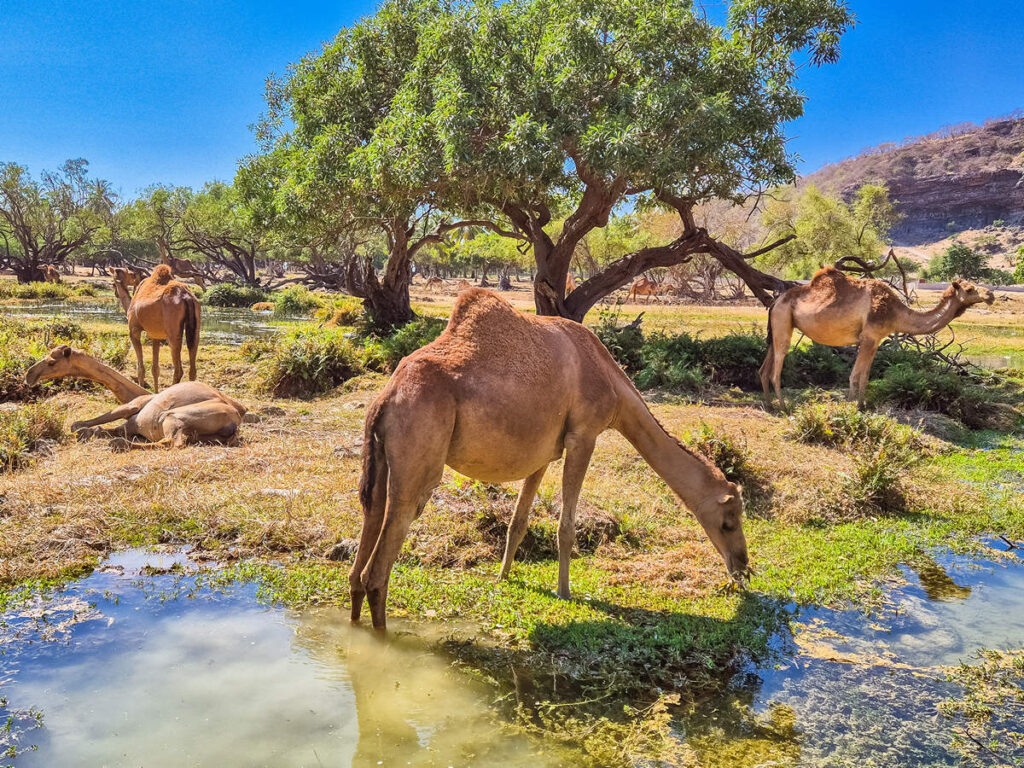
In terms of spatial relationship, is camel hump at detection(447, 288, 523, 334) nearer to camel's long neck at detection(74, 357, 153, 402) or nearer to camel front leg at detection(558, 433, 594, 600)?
camel front leg at detection(558, 433, 594, 600)

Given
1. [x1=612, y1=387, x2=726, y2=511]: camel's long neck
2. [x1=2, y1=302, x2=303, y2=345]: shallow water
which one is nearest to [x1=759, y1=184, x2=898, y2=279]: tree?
[x1=2, y1=302, x2=303, y2=345]: shallow water

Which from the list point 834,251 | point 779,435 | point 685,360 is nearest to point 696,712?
point 779,435

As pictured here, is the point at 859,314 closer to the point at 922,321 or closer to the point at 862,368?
the point at 862,368

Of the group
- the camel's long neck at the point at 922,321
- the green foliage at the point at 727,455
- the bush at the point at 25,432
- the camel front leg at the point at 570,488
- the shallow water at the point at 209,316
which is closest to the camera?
the camel front leg at the point at 570,488

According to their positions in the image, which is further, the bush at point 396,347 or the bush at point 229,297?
the bush at point 229,297

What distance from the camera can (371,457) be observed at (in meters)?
5.23

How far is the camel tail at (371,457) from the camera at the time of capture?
5.18 metres

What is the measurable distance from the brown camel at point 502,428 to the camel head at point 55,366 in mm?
9081

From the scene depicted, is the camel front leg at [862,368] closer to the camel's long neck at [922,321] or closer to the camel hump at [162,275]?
the camel's long neck at [922,321]

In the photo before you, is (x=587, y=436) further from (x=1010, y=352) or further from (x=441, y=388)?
(x=1010, y=352)

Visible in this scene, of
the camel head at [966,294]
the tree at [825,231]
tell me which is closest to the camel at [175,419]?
the camel head at [966,294]

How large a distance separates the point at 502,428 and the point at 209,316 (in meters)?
33.3

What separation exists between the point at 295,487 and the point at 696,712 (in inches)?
213

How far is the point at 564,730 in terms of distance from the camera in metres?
4.45
